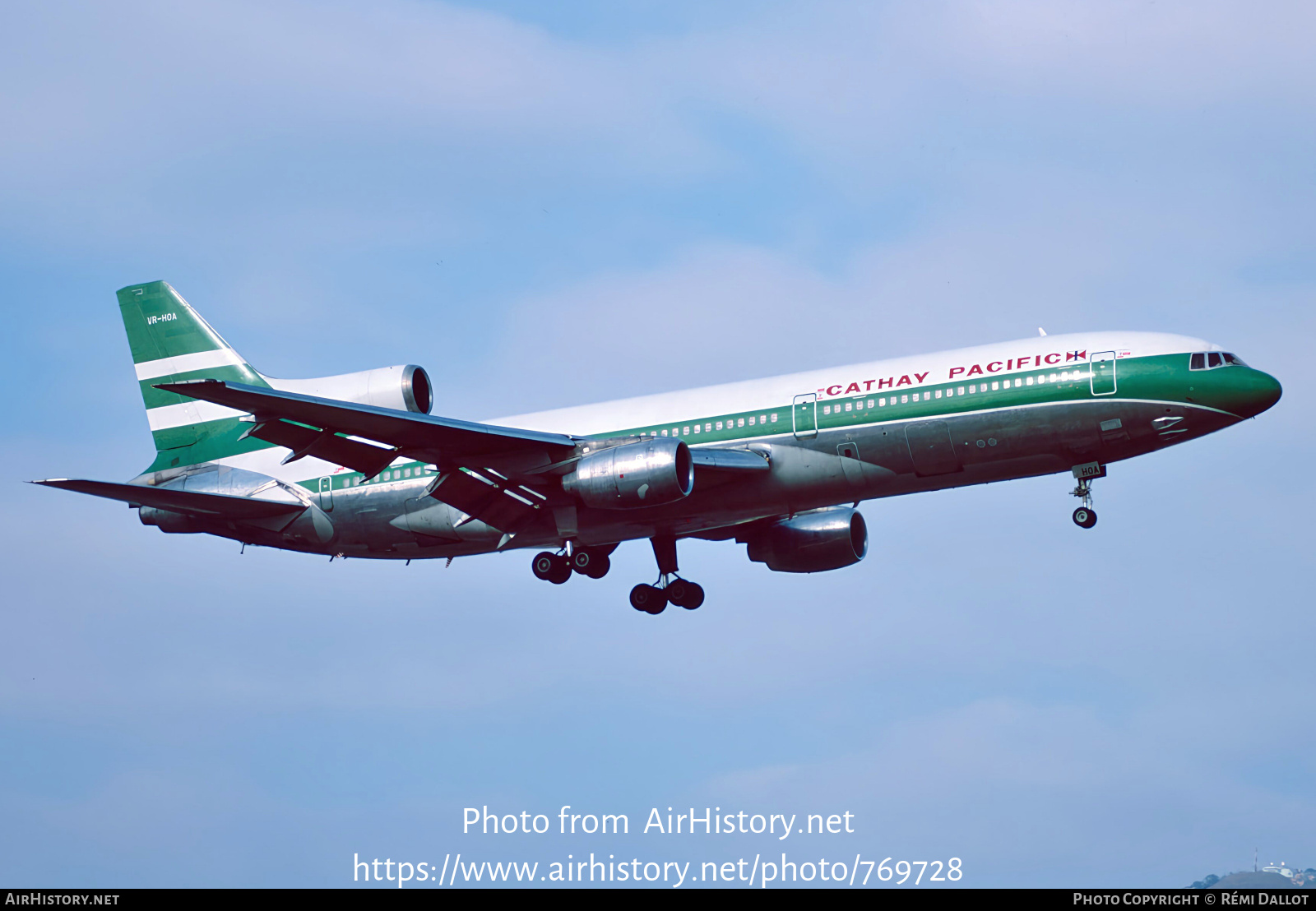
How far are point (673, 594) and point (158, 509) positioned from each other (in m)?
14.9

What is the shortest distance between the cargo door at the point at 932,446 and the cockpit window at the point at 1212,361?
5780 millimetres

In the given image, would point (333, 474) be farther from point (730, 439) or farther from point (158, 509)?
point (730, 439)

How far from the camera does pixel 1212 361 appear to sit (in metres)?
33.7

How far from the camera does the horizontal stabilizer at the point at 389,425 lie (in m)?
32.2

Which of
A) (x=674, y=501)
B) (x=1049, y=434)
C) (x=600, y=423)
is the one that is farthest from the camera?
(x=600, y=423)

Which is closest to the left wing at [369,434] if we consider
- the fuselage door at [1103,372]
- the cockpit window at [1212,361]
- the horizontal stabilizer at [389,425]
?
the horizontal stabilizer at [389,425]

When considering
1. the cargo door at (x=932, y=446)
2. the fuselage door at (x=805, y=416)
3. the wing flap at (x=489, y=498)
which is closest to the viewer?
the cargo door at (x=932, y=446)

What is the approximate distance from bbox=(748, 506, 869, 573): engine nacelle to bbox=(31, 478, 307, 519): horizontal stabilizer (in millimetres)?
13762

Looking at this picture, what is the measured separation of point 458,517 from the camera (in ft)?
128

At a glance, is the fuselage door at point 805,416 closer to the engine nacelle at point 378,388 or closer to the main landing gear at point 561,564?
the main landing gear at point 561,564

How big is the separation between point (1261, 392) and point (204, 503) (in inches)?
1077

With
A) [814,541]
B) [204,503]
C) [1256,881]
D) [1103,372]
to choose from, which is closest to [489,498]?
[204,503]
